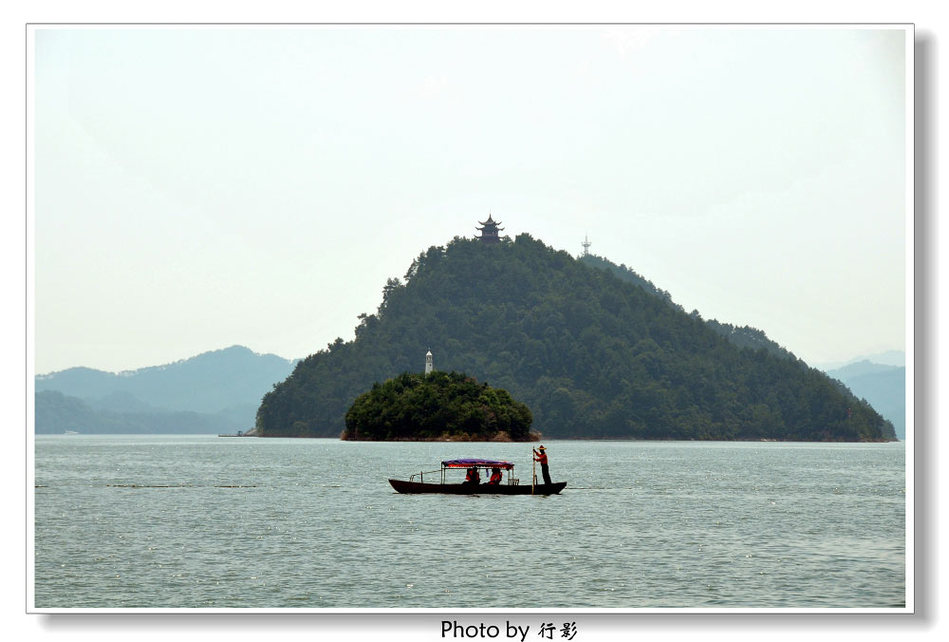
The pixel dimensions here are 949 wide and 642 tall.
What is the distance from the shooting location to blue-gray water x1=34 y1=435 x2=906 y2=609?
1136 inches

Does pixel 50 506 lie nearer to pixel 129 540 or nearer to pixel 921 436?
pixel 129 540

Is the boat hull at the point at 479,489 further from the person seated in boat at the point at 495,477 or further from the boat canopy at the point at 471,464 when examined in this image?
the boat canopy at the point at 471,464

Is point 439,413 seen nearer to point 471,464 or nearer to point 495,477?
point 495,477

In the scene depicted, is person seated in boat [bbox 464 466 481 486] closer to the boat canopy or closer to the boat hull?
the boat hull

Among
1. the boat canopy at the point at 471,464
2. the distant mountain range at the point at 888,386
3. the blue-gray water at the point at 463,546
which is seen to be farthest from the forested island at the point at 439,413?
the boat canopy at the point at 471,464

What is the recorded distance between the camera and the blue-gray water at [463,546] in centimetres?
2884

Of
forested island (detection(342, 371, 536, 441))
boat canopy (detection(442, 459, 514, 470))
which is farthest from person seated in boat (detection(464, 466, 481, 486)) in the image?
Answer: forested island (detection(342, 371, 536, 441))

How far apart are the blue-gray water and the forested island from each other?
3705 inches

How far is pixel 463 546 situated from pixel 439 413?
126553 millimetres

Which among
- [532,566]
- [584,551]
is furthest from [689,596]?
[584,551]

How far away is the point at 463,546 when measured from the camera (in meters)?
38.3

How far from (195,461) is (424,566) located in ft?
261

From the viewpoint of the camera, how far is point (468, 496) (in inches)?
2373

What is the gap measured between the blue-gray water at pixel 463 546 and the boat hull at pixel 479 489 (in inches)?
22.1
